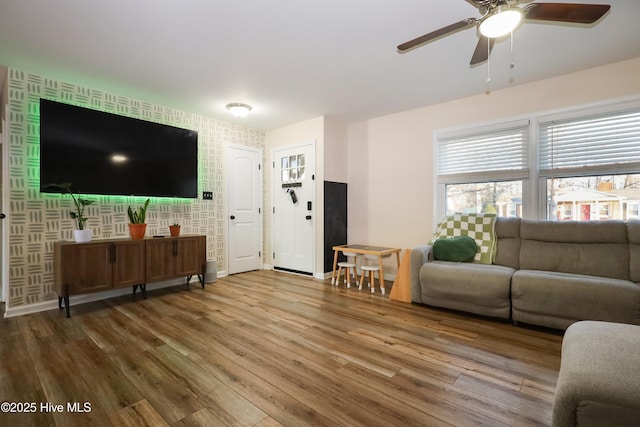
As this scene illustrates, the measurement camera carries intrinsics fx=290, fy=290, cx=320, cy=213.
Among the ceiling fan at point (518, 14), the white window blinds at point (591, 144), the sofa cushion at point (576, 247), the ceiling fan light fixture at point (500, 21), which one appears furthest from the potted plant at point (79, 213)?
the white window blinds at point (591, 144)

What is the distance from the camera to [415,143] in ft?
13.3

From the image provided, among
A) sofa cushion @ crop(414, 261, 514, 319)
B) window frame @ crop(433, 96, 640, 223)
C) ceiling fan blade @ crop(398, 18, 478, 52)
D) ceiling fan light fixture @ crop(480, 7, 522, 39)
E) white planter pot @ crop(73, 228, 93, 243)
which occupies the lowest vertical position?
sofa cushion @ crop(414, 261, 514, 319)

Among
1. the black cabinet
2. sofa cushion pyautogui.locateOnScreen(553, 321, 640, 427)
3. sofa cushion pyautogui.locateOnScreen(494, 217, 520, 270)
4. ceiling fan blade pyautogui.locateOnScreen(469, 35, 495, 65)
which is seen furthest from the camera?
the black cabinet

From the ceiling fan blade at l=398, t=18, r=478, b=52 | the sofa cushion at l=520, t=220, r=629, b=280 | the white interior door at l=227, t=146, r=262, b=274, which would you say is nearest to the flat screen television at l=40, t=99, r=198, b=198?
the white interior door at l=227, t=146, r=262, b=274

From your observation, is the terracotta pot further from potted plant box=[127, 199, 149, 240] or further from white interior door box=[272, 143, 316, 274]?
white interior door box=[272, 143, 316, 274]

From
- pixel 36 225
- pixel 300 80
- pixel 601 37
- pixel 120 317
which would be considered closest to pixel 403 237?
pixel 300 80

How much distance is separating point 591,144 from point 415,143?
1823 mm

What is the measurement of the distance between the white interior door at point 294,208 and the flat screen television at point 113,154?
136 centimetres

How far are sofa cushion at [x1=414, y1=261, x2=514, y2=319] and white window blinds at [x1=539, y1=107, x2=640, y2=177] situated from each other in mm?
1354

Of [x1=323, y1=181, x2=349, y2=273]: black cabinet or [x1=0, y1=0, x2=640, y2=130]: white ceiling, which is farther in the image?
[x1=323, y1=181, x2=349, y2=273]: black cabinet

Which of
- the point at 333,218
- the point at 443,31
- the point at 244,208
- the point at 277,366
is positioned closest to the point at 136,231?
the point at 244,208

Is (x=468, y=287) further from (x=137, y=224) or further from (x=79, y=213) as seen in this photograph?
(x=79, y=213)

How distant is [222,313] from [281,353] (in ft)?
3.47

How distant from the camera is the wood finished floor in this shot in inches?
56.4
